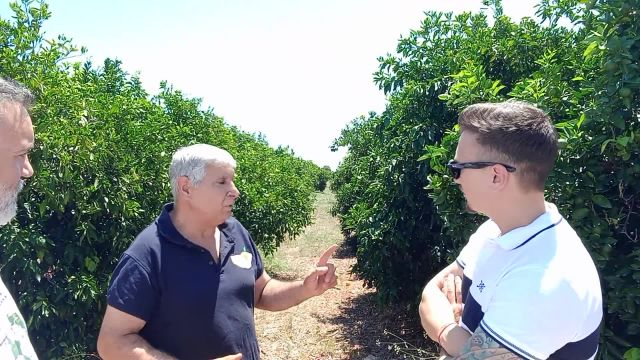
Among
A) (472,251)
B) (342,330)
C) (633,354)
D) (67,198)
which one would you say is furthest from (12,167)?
(342,330)

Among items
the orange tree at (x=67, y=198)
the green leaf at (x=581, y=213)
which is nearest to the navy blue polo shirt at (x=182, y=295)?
the green leaf at (x=581, y=213)

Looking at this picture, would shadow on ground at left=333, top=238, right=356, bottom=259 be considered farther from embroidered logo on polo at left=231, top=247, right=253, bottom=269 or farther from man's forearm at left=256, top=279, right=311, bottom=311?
embroidered logo on polo at left=231, top=247, right=253, bottom=269

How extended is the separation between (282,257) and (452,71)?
8706mm

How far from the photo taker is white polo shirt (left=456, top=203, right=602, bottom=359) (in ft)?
4.41

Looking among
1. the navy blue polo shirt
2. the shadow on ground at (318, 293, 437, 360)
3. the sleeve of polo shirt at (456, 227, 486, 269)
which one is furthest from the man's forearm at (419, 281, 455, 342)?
the shadow on ground at (318, 293, 437, 360)

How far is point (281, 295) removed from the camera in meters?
2.81

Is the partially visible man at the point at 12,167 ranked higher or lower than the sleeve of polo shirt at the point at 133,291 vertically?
higher

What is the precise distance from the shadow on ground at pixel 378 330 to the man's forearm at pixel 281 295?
2.99 metres

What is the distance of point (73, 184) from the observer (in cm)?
404

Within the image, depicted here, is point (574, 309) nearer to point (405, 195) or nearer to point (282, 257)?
point (405, 195)

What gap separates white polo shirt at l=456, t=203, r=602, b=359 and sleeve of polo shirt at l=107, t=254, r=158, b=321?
133 cm

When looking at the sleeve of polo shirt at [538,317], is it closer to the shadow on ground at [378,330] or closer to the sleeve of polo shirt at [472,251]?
the sleeve of polo shirt at [472,251]

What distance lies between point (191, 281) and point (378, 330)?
5263 mm

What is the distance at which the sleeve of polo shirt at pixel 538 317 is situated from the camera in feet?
4.39
